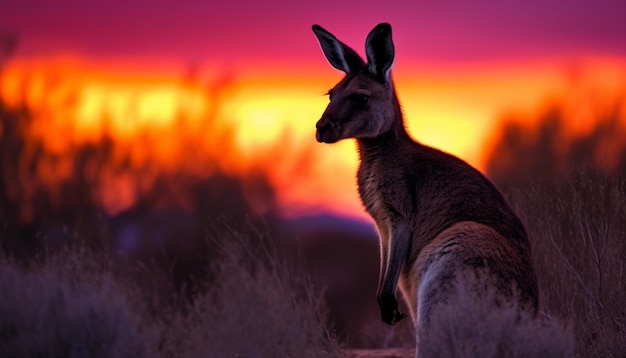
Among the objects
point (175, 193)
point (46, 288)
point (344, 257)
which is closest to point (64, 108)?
point (175, 193)

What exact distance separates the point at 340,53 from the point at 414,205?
1.51 metres

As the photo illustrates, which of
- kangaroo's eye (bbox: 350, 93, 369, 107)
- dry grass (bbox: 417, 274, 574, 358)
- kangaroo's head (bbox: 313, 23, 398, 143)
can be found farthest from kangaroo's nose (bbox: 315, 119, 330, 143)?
dry grass (bbox: 417, 274, 574, 358)

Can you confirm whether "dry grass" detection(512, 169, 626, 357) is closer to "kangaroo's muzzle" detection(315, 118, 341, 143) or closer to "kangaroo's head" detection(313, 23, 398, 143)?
"kangaroo's head" detection(313, 23, 398, 143)

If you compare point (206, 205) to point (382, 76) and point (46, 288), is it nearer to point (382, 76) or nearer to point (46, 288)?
point (382, 76)

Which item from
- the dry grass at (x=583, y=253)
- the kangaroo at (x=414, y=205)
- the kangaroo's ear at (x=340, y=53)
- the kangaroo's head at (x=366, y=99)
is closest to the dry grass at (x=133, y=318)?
the kangaroo at (x=414, y=205)

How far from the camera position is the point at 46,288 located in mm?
7191

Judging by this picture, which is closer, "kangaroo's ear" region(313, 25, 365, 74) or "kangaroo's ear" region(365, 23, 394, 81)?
"kangaroo's ear" region(365, 23, 394, 81)

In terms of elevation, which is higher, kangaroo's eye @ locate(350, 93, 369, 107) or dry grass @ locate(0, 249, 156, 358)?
kangaroo's eye @ locate(350, 93, 369, 107)

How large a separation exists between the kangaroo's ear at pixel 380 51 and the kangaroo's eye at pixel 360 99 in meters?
0.27

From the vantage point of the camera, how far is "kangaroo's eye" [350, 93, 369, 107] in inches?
339

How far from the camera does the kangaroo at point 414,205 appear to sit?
759 centimetres

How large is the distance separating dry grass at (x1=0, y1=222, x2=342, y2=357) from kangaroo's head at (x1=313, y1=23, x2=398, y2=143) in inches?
60.9

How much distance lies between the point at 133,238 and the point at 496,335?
454 inches

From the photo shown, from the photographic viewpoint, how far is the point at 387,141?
8805mm
